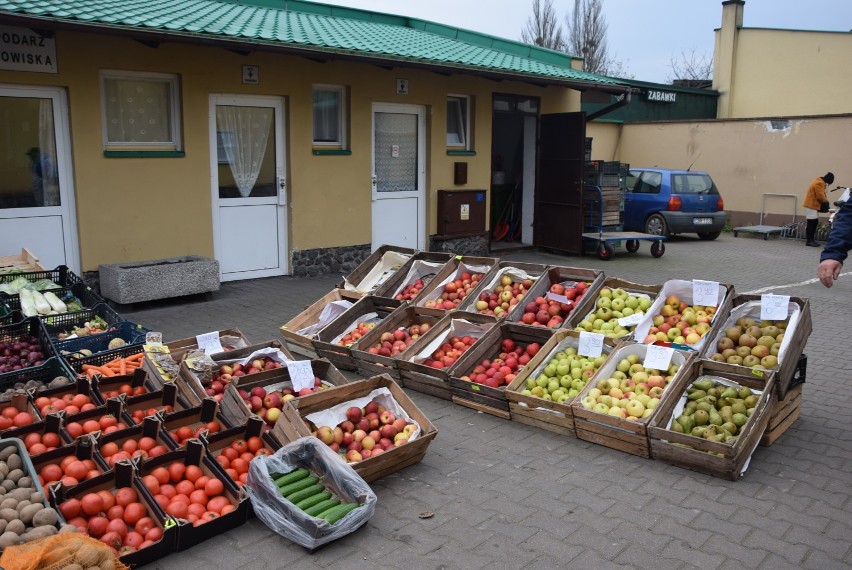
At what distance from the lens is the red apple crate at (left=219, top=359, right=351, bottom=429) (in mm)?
4734

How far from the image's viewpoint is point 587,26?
40.4m

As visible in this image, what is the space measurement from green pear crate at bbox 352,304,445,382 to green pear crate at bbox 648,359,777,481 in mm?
2303

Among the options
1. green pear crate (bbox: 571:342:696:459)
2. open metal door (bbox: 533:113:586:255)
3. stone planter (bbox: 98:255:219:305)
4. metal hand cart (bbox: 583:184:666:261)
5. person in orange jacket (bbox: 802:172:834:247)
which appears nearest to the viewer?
green pear crate (bbox: 571:342:696:459)

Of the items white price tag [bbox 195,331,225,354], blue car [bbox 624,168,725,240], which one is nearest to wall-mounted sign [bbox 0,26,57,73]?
white price tag [bbox 195,331,225,354]

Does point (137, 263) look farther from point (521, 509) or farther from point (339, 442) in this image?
point (521, 509)

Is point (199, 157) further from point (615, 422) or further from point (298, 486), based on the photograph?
point (615, 422)

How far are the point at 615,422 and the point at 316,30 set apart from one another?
26.8 feet

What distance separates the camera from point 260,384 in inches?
208

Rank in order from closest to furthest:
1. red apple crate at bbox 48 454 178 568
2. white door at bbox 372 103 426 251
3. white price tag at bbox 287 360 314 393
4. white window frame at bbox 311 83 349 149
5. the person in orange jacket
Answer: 1. red apple crate at bbox 48 454 178 568
2. white price tag at bbox 287 360 314 393
3. white window frame at bbox 311 83 349 149
4. white door at bbox 372 103 426 251
5. the person in orange jacket

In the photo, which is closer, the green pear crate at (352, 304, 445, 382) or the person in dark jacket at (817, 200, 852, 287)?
the person in dark jacket at (817, 200, 852, 287)

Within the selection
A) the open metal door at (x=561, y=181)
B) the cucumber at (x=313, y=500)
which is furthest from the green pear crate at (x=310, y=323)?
the open metal door at (x=561, y=181)

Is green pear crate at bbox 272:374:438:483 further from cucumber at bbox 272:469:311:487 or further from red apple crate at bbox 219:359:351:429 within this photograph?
cucumber at bbox 272:469:311:487

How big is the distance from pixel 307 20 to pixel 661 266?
7.57m

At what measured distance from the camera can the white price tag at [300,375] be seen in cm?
523
